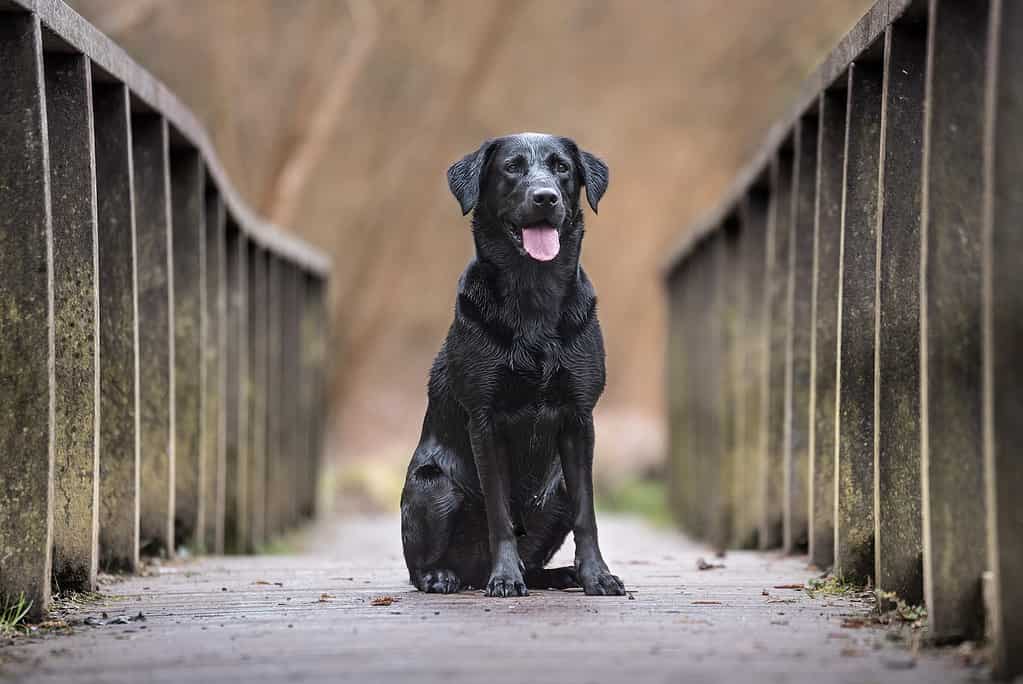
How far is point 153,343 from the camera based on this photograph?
806cm

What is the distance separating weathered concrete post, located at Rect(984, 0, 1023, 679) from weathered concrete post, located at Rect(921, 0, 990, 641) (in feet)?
1.41

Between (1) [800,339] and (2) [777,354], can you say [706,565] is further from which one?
(2) [777,354]

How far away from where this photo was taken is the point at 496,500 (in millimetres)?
5906

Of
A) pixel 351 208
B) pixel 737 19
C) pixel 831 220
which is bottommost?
pixel 831 220

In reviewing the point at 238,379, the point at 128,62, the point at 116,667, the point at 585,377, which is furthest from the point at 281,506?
the point at 116,667

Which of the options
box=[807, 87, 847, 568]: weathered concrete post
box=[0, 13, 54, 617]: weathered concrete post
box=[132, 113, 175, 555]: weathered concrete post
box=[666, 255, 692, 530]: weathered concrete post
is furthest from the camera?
box=[666, 255, 692, 530]: weathered concrete post

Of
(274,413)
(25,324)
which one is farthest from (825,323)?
(274,413)

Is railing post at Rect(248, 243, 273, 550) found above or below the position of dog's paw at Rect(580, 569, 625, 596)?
above

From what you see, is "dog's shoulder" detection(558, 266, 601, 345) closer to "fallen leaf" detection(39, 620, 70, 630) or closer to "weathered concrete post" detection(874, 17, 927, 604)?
"weathered concrete post" detection(874, 17, 927, 604)

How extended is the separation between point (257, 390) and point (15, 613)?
6.68 metres

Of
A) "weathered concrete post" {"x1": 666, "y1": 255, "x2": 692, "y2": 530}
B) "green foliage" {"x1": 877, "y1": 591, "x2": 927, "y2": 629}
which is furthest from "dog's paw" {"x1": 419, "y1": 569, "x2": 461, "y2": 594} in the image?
"weathered concrete post" {"x1": 666, "y1": 255, "x2": 692, "y2": 530}

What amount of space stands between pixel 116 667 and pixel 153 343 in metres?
3.91

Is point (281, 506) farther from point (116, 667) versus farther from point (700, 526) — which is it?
point (116, 667)

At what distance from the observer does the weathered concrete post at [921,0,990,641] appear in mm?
4555
